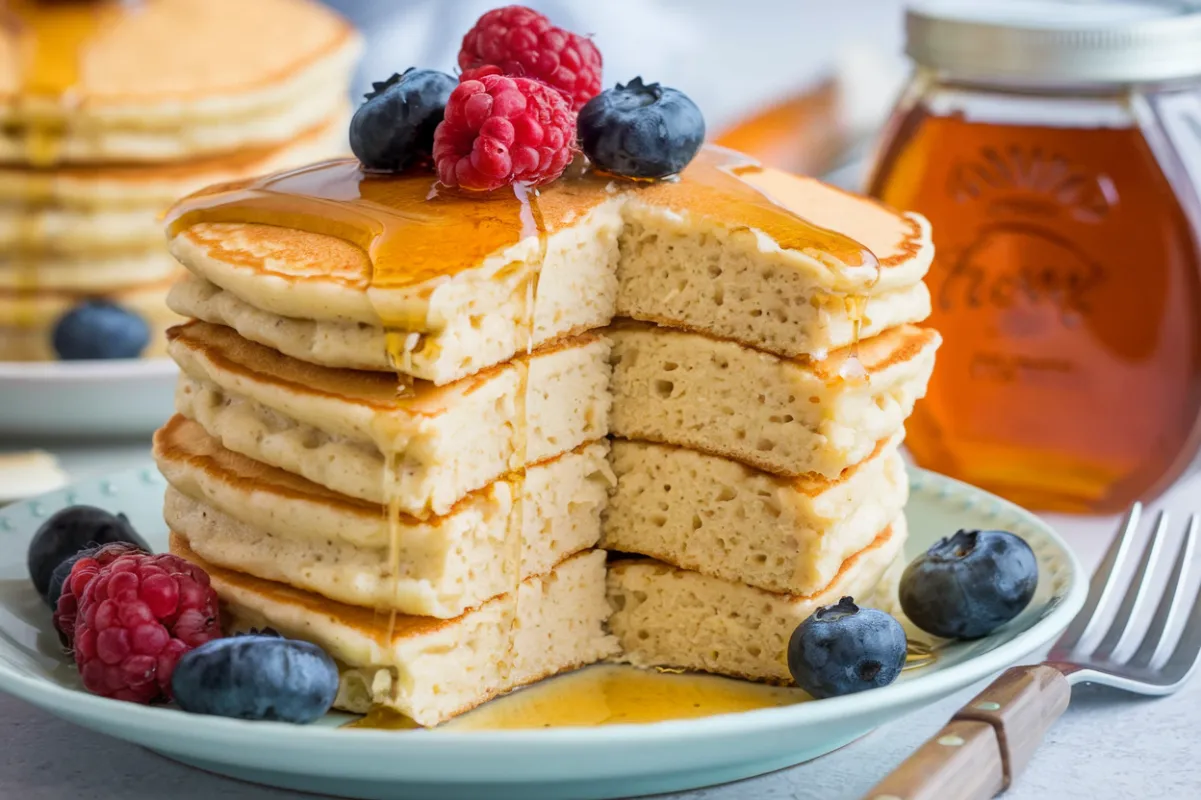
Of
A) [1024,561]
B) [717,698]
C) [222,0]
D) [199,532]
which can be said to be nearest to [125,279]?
[222,0]

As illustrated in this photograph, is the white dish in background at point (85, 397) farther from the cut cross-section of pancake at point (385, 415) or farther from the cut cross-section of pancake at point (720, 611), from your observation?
the cut cross-section of pancake at point (720, 611)

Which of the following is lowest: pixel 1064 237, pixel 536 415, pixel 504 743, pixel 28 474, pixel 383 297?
pixel 28 474

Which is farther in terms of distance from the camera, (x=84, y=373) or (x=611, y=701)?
(x=84, y=373)

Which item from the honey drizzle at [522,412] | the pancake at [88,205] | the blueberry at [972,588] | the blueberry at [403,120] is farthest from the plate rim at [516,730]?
the pancake at [88,205]

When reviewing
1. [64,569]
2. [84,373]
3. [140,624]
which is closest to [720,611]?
[140,624]

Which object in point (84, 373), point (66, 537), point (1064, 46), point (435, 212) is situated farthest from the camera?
point (84, 373)

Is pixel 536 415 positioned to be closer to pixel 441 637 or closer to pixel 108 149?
pixel 441 637

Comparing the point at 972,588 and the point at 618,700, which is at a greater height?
the point at 972,588
